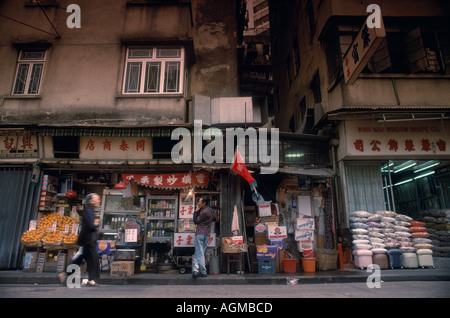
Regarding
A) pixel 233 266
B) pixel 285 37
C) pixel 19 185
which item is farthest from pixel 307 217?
pixel 285 37

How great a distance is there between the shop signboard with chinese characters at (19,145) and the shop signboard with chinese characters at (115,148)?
1.90 m

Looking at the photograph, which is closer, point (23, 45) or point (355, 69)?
point (355, 69)

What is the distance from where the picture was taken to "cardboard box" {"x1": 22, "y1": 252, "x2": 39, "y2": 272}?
952cm

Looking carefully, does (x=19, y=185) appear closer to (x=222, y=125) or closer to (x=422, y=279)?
(x=222, y=125)

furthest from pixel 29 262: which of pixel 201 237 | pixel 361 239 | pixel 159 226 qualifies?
pixel 361 239

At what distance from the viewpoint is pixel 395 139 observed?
1040 centimetres

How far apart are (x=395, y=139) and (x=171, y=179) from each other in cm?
848

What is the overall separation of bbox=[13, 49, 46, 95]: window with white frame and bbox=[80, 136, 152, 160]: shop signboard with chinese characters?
3.46 meters

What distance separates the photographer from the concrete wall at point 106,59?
440 inches

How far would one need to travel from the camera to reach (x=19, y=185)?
10531 millimetres

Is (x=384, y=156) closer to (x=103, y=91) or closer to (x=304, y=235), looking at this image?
(x=304, y=235)

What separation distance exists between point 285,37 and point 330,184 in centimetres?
1257

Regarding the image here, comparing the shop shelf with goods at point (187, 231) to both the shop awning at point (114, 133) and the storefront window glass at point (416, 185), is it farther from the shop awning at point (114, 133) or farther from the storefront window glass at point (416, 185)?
the storefront window glass at point (416, 185)

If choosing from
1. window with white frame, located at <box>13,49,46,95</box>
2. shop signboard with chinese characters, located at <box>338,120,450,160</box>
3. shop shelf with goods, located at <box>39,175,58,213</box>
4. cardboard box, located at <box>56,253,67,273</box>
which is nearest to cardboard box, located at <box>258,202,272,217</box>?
shop signboard with chinese characters, located at <box>338,120,450,160</box>
